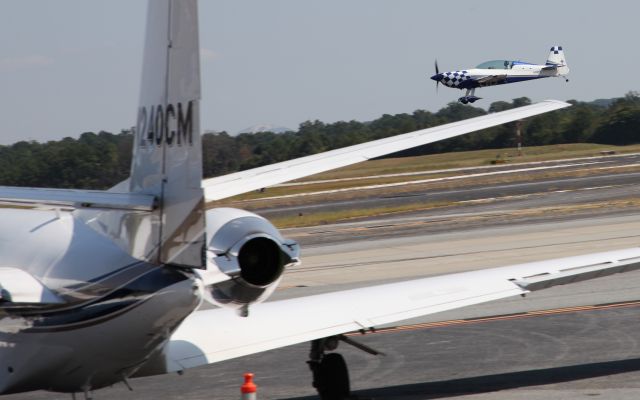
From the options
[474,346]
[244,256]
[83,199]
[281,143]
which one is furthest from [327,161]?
[281,143]

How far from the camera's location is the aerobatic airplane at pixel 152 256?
39.3 ft

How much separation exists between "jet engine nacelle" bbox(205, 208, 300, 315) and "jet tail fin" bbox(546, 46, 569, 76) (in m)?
98.9

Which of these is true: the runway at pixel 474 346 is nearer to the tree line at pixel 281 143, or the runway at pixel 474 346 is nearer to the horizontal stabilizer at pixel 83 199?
the tree line at pixel 281 143

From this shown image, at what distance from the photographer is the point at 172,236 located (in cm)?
1190

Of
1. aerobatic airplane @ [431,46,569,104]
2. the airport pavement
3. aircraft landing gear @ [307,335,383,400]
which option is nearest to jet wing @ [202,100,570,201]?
aircraft landing gear @ [307,335,383,400]

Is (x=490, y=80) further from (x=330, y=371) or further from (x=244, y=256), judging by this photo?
(x=244, y=256)

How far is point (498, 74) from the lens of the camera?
336 ft

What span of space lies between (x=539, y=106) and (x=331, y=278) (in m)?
17.6

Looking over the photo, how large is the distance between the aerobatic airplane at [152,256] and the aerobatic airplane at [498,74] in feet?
275

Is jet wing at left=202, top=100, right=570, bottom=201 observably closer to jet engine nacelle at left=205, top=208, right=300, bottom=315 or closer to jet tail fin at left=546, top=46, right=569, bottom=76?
jet engine nacelle at left=205, top=208, right=300, bottom=315

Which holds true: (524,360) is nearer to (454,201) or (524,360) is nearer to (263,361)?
(263,361)

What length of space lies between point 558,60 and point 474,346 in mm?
92318

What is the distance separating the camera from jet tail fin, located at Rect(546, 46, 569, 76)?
109 meters

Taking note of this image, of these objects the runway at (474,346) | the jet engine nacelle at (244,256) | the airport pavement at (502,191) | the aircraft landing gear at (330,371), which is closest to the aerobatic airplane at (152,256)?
the jet engine nacelle at (244,256)
